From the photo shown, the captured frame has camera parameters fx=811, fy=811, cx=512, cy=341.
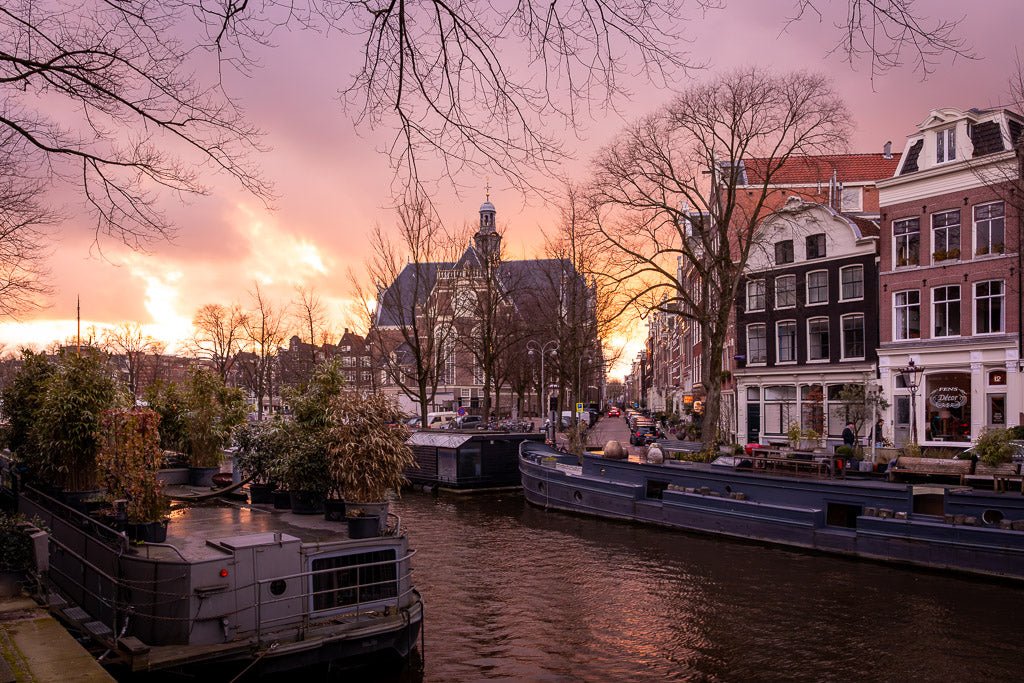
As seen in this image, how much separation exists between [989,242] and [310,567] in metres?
32.0

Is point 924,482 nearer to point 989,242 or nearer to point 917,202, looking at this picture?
point 989,242

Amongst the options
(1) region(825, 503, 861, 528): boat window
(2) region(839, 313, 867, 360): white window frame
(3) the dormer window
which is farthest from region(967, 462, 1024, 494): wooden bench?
(2) region(839, 313, 867, 360): white window frame

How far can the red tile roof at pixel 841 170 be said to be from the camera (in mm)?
52219

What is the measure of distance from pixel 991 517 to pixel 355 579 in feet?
53.4

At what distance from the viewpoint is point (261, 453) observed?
15430 mm

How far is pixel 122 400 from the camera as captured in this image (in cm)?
1598

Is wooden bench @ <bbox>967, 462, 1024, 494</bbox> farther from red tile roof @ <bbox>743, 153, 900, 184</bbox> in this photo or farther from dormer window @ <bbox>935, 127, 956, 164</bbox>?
red tile roof @ <bbox>743, 153, 900, 184</bbox>

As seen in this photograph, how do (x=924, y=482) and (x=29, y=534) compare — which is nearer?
(x=29, y=534)

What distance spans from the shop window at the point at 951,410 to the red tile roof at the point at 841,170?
20.4 meters

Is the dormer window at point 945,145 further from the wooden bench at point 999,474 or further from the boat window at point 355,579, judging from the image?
the boat window at point 355,579

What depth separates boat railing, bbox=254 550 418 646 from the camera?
11461 millimetres

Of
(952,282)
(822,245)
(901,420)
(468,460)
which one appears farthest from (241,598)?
(822,245)

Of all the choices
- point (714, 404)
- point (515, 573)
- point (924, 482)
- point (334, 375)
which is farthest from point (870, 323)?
point (334, 375)

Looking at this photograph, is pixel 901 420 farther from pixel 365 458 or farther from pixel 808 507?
pixel 365 458
